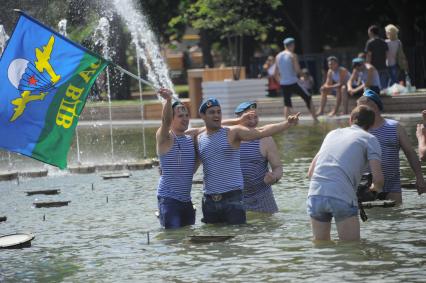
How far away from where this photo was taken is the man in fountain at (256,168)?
1273 centimetres

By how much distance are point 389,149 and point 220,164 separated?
6.97 ft

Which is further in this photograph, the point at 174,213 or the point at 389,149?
the point at 389,149

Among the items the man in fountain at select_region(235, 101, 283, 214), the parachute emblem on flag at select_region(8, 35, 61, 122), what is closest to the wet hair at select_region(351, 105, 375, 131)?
the man in fountain at select_region(235, 101, 283, 214)

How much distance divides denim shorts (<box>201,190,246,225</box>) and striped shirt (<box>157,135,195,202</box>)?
25 centimetres

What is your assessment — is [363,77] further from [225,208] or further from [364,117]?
[364,117]

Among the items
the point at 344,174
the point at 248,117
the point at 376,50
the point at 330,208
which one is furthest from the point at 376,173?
the point at 376,50

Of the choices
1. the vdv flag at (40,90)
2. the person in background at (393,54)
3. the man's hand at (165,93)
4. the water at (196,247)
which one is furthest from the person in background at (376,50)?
the man's hand at (165,93)

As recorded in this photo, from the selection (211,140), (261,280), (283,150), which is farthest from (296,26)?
(261,280)

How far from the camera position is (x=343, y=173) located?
10.1m

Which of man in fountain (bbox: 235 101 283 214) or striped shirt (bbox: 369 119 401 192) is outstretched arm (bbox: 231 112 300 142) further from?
striped shirt (bbox: 369 119 401 192)

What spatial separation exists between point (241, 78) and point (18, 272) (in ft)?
72.3

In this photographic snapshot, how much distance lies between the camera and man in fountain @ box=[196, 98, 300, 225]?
1184cm

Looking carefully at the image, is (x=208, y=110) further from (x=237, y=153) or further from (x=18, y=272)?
(x=18, y=272)

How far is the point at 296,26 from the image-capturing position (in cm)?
4066
